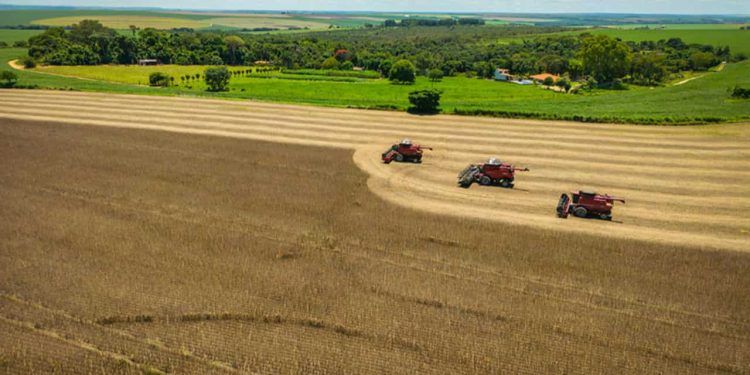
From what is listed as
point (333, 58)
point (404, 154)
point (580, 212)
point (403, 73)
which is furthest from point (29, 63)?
point (580, 212)

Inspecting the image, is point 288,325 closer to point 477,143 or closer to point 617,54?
point 477,143

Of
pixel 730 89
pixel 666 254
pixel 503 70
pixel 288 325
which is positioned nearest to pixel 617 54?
pixel 730 89

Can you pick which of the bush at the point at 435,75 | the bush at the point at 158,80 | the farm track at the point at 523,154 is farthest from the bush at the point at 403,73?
the farm track at the point at 523,154

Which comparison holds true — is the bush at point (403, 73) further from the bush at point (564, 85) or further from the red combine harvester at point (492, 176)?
the red combine harvester at point (492, 176)

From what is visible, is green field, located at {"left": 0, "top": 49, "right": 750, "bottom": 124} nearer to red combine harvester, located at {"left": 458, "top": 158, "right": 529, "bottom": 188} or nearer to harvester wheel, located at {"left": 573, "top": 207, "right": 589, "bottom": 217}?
red combine harvester, located at {"left": 458, "top": 158, "right": 529, "bottom": 188}

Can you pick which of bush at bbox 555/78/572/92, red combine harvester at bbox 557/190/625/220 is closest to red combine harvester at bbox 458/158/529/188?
red combine harvester at bbox 557/190/625/220

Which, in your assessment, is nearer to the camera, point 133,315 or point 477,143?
point 133,315
